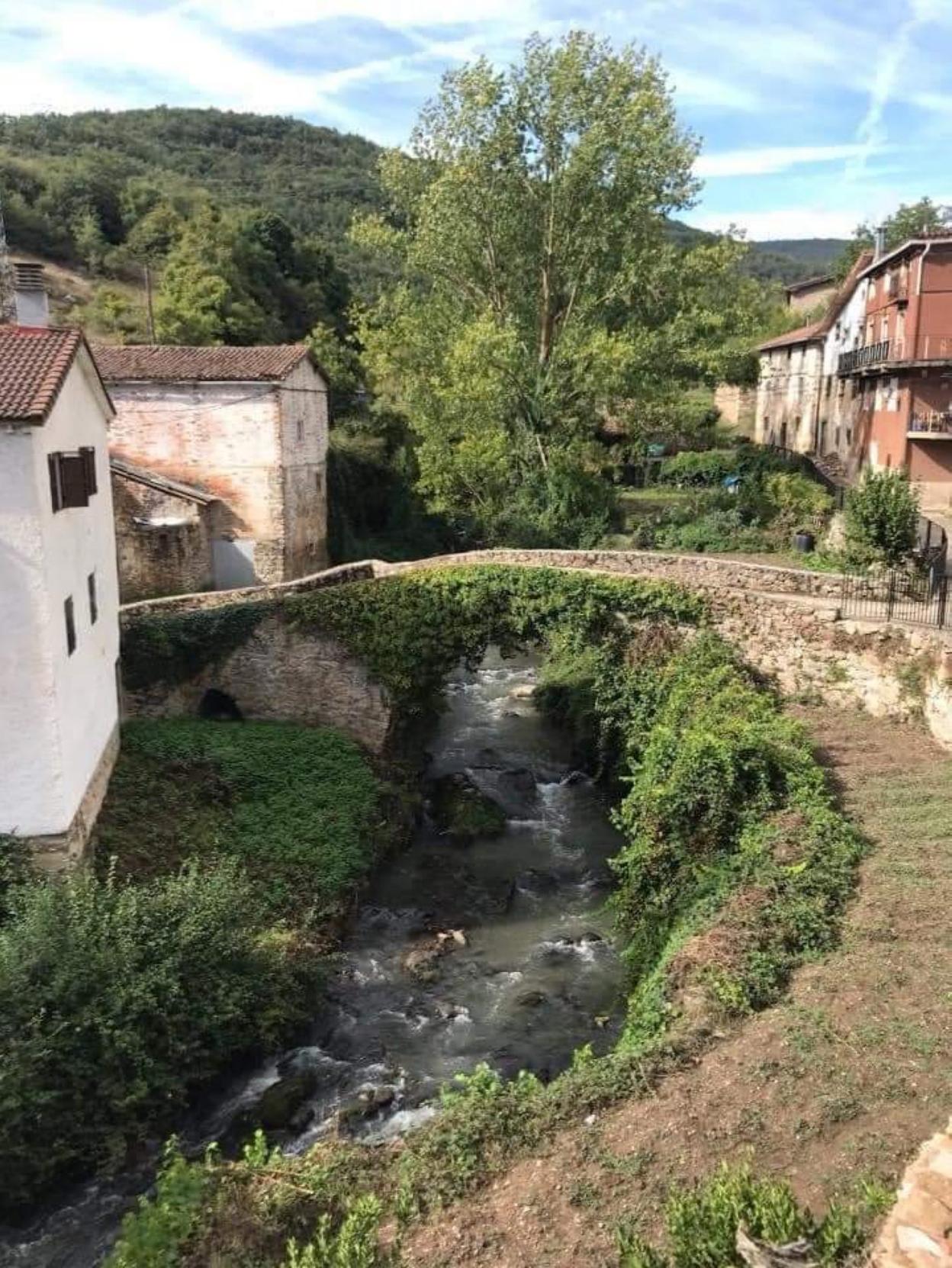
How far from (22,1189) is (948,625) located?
16.5 meters

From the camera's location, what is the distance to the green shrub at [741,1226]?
6.72 meters

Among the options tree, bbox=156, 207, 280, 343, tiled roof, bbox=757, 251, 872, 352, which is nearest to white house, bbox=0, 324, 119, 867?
tree, bbox=156, 207, 280, 343

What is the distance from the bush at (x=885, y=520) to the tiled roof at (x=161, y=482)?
55.4ft

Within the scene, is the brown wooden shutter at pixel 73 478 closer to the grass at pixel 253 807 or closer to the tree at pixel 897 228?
the grass at pixel 253 807

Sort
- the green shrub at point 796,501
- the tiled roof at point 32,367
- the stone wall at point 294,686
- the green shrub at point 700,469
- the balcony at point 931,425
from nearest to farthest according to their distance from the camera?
the tiled roof at point 32,367 → the stone wall at point 294,686 → the green shrub at point 796,501 → the balcony at point 931,425 → the green shrub at point 700,469

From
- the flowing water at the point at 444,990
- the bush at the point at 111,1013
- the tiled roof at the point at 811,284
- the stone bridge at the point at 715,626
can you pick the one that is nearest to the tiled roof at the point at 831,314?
the tiled roof at the point at 811,284

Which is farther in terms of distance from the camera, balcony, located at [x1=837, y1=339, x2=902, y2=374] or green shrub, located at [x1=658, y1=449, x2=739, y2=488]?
green shrub, located at [x1=658, y1=449, x2=739, y2=488]

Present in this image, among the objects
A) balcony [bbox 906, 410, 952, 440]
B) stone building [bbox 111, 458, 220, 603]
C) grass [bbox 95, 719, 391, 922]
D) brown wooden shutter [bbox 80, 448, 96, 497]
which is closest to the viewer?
brown wooden shutter [bbox 80, 448, 96, 497]

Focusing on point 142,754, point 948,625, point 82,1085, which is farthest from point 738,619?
point 82,1085

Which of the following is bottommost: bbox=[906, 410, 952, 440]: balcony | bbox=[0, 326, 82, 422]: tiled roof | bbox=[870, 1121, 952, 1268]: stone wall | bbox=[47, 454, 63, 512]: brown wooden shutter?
bbox=[870, 1121, 952, 1268]: stone wall

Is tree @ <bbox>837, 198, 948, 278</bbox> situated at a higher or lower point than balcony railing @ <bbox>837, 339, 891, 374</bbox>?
higher

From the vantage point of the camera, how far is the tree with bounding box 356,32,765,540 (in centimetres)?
2786

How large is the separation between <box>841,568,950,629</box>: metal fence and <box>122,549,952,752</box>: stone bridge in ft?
1.05

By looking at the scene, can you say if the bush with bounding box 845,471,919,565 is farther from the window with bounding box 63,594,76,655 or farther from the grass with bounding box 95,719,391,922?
the window with bounding box 63,594,76,655
